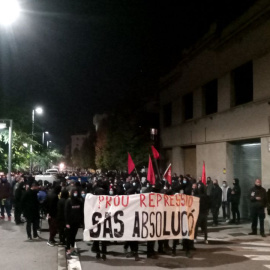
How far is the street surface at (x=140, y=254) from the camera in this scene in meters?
9.36

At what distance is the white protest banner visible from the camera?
10.1 m

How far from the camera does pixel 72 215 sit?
9.93 m

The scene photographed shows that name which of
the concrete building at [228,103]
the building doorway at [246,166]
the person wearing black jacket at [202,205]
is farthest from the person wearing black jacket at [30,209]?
the building doorway at [246,166]

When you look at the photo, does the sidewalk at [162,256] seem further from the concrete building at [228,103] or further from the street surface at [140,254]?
the concrete building at [228,103]

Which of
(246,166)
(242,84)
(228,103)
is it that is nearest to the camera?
(246,166)

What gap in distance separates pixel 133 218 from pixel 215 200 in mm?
7175

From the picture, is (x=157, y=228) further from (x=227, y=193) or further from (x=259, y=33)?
(x=259, y=33)

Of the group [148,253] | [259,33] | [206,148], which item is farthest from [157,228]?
[206,148]

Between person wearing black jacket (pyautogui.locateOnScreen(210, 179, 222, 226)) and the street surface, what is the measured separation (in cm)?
298

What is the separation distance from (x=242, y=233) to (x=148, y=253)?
545cm

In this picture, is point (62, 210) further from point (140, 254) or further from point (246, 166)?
point (246, 166)

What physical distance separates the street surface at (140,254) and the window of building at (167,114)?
16377 mm

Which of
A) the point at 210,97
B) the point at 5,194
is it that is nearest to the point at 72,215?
the point at 5,194

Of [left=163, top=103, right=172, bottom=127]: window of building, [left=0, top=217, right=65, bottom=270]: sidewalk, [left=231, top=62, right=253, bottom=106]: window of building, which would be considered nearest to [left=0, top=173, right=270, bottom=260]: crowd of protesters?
[left=0, top=217, right=65, bottom=270]: sidewalk
